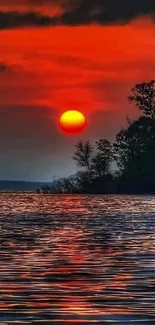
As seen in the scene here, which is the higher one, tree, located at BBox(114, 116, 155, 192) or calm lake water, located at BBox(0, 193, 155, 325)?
tree, located at BBox(114, 116, 155, 192)

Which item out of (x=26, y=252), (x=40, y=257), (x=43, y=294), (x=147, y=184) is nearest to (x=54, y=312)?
(x=43, y=294)

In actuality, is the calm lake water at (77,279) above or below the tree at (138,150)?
below

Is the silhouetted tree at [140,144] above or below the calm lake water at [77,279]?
above

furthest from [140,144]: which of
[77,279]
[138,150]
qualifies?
[77,279]

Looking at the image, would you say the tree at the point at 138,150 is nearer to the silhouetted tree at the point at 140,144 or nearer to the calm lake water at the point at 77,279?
the silhouetted tree at the point at 140,144

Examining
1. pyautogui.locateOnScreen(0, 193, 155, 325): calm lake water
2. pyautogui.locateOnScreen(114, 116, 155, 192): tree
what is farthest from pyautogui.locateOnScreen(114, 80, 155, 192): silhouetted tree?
pyautogui.locateOnScreen(0, 193, 155, 325): calm lake water

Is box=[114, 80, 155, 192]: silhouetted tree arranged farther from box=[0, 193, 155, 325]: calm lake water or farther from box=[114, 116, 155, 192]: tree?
box=[0, 193, 155, 325]: calm lake water

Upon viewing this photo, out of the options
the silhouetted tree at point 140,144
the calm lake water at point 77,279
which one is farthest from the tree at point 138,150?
the calm lake water at point 77,279

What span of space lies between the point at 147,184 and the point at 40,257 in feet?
538

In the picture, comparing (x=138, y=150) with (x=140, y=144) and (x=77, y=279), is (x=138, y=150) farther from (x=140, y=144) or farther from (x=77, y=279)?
(x=77, y=279)

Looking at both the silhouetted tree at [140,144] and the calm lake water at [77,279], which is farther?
the silhouetted tree at [140,144]

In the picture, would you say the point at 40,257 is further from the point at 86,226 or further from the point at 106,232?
the point at 86,226

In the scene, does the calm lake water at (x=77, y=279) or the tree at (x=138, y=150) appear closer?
the calm lake water at (x=77, y=279)

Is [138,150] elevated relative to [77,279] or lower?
elevated
